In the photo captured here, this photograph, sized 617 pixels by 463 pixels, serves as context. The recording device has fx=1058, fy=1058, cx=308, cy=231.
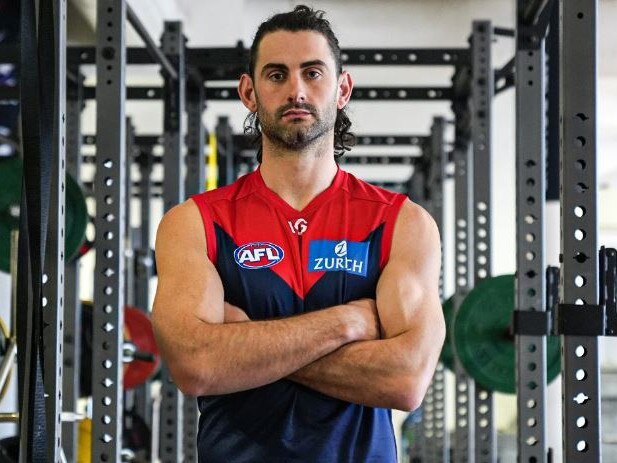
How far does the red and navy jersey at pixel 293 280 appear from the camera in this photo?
192cm

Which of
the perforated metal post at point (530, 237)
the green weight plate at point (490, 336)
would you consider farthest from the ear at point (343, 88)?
the green weight plate at point (490, 336)

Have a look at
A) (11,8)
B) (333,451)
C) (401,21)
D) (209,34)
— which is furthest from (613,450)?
(333,451)

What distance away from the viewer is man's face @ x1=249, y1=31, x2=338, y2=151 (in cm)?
209

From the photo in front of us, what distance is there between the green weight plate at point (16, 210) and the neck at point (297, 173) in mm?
1590

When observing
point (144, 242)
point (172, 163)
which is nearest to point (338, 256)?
point (172, 163)

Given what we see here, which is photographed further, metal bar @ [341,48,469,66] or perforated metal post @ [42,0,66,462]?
metal bar @ [341,48,469,66]

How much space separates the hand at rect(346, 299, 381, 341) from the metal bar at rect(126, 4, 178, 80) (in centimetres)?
169

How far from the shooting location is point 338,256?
6.64 feet

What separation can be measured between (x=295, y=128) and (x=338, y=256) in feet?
0.89

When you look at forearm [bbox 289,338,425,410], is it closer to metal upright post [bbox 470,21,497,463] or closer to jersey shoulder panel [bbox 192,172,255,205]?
jersey shoulder panel [bbox 192,172,255,205]

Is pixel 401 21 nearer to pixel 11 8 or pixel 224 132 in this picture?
pixel 224 132

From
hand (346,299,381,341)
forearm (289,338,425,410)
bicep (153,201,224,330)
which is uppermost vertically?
bicep (153,201,224,330)

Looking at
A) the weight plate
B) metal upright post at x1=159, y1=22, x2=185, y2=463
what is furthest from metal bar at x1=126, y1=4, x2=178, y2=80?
the weight plate

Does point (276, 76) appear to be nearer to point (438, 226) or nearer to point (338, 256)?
point (338, 256)
